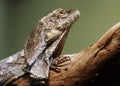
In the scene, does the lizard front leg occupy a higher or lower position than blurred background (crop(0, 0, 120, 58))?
lower

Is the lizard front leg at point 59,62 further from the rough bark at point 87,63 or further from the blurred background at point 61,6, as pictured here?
the blurred background at point 61,6

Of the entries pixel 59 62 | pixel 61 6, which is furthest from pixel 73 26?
pixel 59 62

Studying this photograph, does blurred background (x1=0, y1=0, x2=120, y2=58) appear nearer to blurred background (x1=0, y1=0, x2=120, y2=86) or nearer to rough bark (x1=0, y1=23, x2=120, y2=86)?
blurred background (x1=0, y1=0, x2=120, y2=86)

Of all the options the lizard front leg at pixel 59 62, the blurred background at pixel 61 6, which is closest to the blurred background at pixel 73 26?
the blurred background at pixel 61 6

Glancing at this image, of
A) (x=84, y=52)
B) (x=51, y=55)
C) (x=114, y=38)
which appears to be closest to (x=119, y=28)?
(x=114, y=38)

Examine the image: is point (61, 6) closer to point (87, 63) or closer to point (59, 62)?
point (59, 62)

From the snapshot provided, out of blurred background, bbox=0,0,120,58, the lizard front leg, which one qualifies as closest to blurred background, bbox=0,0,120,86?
blurred background, bbox=0,0,120,58
